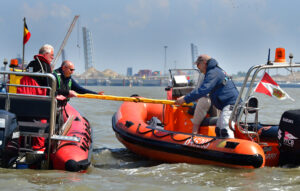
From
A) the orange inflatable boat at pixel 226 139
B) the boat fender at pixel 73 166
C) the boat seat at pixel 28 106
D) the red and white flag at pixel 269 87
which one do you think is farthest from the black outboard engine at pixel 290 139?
the boat seat at pixel 28 106

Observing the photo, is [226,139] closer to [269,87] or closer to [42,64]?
[269,87]

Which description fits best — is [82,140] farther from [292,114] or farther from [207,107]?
[292,114]

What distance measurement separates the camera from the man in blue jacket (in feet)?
17.7

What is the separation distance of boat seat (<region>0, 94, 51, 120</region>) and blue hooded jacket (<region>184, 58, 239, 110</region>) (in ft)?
6.07

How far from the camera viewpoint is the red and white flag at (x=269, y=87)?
5105 millimetres

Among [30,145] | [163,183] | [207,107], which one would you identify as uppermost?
[207,107]

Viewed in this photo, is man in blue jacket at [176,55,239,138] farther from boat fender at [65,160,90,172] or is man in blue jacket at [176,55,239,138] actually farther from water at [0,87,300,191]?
boat fender at [65,160,90,172]

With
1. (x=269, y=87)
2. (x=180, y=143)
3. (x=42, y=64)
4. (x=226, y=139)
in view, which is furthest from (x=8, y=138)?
(x=269, y=87)

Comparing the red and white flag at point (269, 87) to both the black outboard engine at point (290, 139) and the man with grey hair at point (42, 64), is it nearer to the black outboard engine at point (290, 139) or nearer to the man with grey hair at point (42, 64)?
the black outboard engine at point (290, 139)

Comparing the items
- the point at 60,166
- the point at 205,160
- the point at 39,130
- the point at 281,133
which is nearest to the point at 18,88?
the point at 39,130

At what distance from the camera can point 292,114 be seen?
4.95 metres

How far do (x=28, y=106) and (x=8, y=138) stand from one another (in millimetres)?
549

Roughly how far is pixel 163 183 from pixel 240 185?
0.80 metres

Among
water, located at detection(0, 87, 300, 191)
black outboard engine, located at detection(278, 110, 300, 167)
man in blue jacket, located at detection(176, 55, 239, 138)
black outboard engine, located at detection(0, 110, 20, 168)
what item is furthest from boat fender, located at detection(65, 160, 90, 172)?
black outboard engine, located at detection(278, 110, 300, 167)
